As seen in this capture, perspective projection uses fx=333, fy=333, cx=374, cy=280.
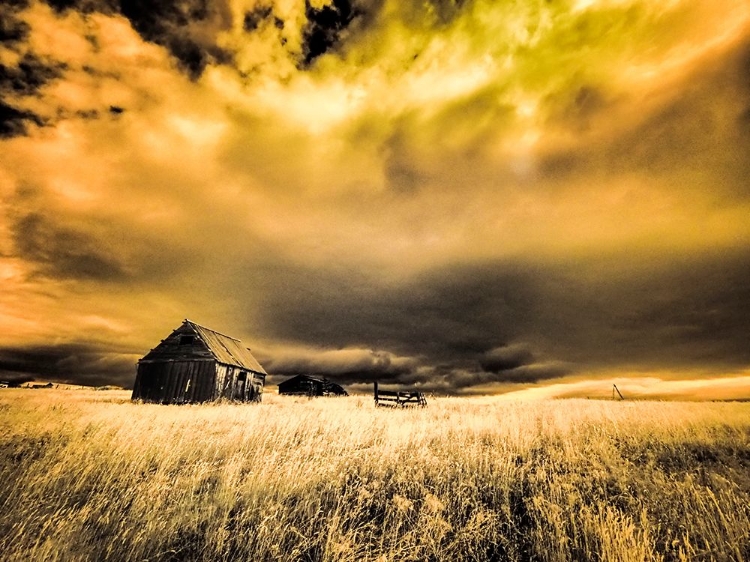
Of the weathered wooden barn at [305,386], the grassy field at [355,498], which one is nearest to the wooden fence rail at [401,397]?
the grassy field at [355,498]

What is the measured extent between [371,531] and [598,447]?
6.55 m

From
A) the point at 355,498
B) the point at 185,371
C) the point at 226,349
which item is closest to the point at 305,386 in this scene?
the point at 226,349

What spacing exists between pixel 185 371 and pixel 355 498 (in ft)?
88.2

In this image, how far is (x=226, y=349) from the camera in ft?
104

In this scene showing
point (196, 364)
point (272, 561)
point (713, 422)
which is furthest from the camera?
point (196, 364)

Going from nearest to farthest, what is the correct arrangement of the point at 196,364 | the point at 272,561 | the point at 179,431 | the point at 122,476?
the point at 272,561
the point at 122,476
the point at 179,431
the point at 196,364

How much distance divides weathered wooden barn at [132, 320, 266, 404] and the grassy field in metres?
19.5

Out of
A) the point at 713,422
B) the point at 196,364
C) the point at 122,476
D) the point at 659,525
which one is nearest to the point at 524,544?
the point at 659,525

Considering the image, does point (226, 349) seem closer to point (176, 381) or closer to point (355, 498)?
point (176, 381)

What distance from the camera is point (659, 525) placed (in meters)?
4.02

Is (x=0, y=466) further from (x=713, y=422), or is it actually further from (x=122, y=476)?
(x=713, y=422)

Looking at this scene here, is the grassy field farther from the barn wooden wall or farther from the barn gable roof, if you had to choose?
the barn gable roof

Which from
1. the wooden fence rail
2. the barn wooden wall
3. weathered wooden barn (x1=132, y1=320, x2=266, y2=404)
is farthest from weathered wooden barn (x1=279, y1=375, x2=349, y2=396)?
the wooden fence rail

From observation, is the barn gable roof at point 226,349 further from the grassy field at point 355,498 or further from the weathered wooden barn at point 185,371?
the grassy field at point 355,498
